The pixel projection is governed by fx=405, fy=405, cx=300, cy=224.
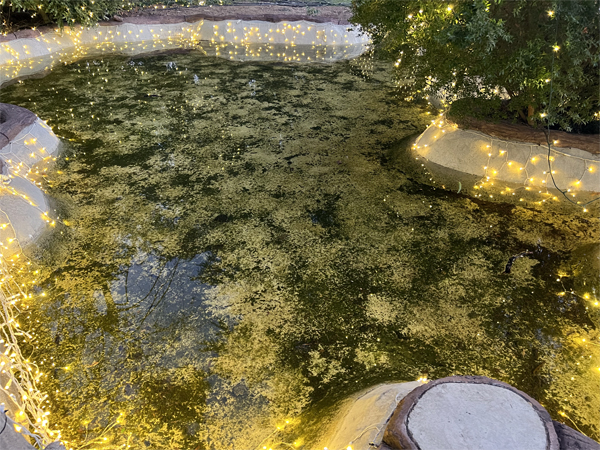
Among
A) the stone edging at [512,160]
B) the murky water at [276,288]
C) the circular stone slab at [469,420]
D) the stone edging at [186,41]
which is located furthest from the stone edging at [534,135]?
the stone edging at [186,41]

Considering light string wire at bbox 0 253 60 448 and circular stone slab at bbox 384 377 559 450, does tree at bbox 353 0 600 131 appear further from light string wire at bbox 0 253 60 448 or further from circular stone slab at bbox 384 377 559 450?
light string wire at bbox 0 253 60 448

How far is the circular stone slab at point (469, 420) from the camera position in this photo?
144cm

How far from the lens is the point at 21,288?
10.1 feet

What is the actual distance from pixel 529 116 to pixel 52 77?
7.82 meters

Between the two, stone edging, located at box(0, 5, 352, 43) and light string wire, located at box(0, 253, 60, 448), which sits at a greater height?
stone edging, located at box(0, 5, 352, 43)

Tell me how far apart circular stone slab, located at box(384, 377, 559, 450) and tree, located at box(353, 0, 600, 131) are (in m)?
2.67

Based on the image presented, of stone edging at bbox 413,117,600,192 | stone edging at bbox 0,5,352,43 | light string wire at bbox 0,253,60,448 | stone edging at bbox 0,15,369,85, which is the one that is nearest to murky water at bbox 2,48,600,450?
light string wire at bbox 0,253,60,448

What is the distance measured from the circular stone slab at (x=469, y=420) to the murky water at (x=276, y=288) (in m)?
0.77

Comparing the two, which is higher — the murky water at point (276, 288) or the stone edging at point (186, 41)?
the stone edging at point (186, 41)

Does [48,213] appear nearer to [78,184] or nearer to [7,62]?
[78,184]

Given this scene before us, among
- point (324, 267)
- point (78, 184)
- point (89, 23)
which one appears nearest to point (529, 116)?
point (324, 267)

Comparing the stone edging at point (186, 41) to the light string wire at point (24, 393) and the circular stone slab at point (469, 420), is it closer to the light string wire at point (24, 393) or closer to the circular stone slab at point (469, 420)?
the light string wire at point (24, 393)

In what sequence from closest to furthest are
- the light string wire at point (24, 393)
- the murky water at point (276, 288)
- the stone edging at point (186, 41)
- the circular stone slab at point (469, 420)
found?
the circular stone slab at point (469, 420)
the light string wire at point (24, 393)
the murky water at point (276, 288)
the stone edging at point (186, 41)

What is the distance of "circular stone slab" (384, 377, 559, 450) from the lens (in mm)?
1440
